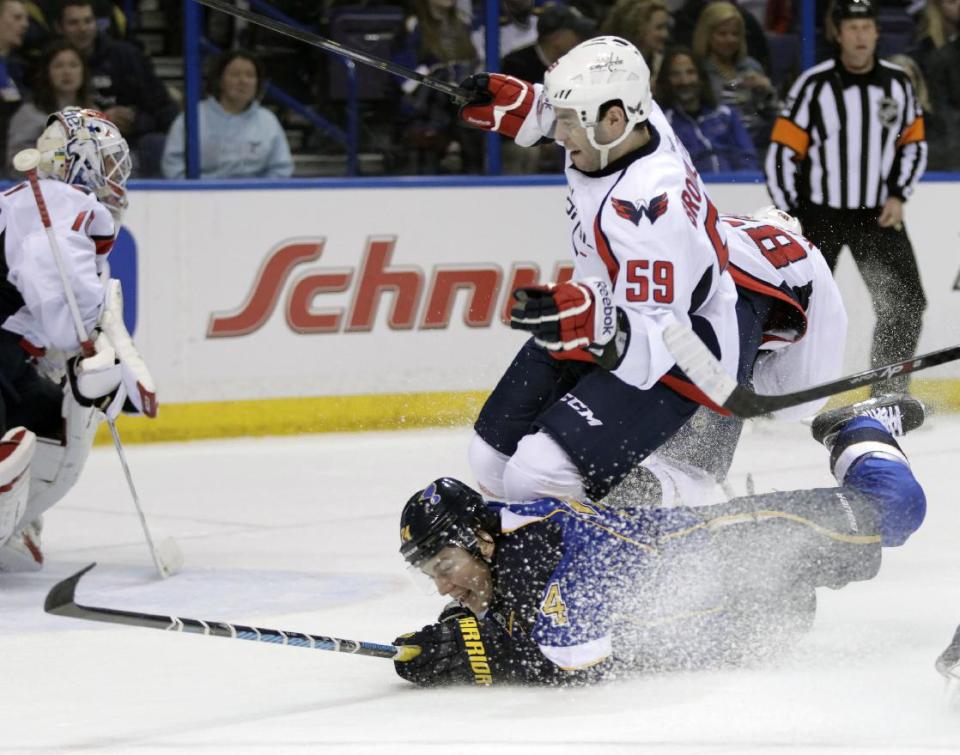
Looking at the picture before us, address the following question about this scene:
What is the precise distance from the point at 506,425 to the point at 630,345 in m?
0.53

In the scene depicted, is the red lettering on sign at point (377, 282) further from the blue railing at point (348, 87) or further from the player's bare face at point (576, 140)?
the player's bare face at point (576, 140)

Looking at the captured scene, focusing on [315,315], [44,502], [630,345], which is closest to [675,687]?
[630,345]

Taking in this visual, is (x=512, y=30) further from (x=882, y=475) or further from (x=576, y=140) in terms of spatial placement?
(x=882, y=475)

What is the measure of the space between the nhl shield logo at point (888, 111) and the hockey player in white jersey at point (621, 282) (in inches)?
123

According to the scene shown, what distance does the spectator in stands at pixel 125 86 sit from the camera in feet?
20.1

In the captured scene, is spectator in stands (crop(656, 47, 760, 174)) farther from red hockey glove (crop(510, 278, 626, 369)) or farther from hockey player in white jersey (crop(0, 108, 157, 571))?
red hockey glove (crop(510, 278, 626, 369))

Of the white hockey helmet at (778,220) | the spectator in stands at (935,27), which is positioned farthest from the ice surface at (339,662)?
the spectator in stands at (935,27)

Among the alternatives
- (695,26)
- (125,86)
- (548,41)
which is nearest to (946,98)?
(695,26)

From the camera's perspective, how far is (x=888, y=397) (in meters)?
3.75

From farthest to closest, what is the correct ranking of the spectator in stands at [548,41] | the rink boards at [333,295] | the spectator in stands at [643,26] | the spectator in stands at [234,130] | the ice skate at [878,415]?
the spectator in stands at [643,26] → the spectator in stands at [548,41] → the spectator in stands at [234,130] → the rink boards at [333,295] → the ice skate at [878,415]

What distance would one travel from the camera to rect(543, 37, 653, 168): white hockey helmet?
338cm

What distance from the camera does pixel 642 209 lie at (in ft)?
10.8

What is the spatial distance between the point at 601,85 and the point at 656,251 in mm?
343

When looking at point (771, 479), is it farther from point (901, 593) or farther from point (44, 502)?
point (44, 502)
